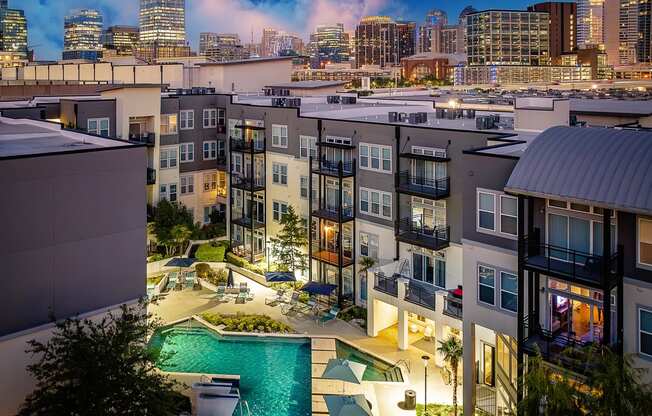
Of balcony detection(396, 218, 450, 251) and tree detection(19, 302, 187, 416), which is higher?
balcony detection(396, 218, 450, 251)

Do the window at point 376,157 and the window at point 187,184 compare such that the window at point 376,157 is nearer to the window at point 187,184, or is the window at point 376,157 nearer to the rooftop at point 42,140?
the rooftop at point 42,140

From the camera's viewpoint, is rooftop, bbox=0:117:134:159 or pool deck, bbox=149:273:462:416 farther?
pool deck, bbox=149:273:462:416

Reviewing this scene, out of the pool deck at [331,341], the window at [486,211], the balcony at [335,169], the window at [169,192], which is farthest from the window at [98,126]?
the window at [486,211]

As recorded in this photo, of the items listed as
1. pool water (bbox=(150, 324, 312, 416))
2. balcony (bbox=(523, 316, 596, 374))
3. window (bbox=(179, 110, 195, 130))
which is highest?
window (bbox=(179, 110, 195, 130))

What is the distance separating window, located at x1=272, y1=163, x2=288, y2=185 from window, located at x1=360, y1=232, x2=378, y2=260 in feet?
27.4

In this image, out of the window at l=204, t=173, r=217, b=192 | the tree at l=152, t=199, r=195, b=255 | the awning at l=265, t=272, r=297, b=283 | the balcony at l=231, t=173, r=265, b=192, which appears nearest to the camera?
the awning at l=265, t=272, r=297, b=283

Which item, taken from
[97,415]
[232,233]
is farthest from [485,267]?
[232,233]

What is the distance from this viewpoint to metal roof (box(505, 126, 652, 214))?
16.9 metres

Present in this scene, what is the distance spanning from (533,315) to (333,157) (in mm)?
19490

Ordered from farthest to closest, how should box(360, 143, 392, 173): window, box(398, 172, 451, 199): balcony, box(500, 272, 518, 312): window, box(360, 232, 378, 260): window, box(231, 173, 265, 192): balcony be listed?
box(231, 173, 265, 192): balcony < box(360, 232, 378, 260): window < box(360, 143, 392, 173): window < box(398, 172, 451, 199): balcony < box(500, 272, 518, 312): window

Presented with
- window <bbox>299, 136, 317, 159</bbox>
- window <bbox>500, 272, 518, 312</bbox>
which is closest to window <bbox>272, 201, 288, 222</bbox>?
window <bbox>299, 136, 317, 159</bbox>

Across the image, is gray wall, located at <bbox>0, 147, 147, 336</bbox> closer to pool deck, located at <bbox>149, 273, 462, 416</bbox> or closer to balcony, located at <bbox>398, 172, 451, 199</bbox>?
pool deck, located at <bbox>149, 273, 462, 416</bbox>

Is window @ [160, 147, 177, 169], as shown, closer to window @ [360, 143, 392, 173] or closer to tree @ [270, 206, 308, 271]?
tree @ [270, 206, 308, 271]

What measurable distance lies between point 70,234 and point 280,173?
23263mm
